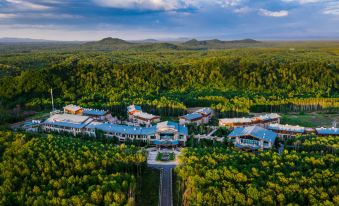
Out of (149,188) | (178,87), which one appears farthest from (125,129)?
(178,87)

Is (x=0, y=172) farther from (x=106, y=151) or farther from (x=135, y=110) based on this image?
(x=135, y=110)

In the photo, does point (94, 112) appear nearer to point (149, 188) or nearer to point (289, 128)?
point (149, 188)

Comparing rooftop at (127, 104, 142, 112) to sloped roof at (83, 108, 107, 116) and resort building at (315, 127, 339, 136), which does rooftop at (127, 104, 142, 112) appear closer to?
sloped roof at (83, 108, 107, 116)

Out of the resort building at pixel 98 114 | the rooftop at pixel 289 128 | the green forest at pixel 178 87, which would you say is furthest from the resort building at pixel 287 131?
the resort building at pixel 98 114

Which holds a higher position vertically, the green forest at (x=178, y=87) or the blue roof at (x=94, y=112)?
the green forest at (x=178, y=87)

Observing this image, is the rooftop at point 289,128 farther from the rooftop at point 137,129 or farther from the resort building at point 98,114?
the resort building at point 98,114

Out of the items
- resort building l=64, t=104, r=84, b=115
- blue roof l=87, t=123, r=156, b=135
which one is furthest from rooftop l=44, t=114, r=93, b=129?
resort building l=64, t=104, r=84, b=115

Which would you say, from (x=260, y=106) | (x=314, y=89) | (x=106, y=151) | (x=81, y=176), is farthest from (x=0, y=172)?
(x=314, y=89)

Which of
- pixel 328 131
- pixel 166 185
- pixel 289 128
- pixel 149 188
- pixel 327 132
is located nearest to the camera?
pixel 149 188
